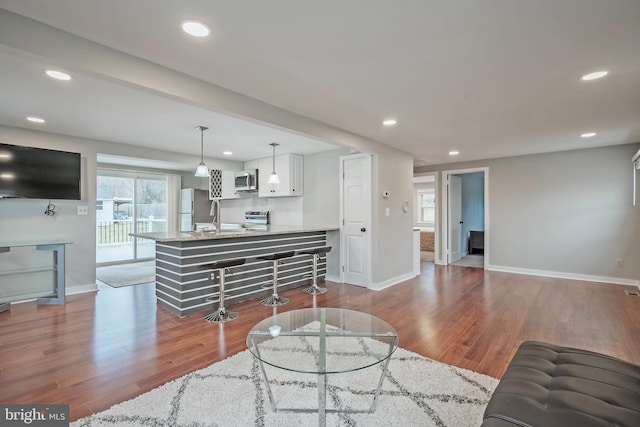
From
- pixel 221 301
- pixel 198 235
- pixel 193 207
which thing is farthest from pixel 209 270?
pixel 193 207

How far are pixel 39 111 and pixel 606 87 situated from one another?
567cm

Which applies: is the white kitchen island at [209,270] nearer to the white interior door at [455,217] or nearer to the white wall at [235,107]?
the white wall at [235,107]

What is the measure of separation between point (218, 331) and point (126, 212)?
210 inches

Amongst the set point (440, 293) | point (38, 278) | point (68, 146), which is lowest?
point (440, 293)

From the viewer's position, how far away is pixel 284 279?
469 centimetres

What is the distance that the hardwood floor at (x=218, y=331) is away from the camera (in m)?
2.21

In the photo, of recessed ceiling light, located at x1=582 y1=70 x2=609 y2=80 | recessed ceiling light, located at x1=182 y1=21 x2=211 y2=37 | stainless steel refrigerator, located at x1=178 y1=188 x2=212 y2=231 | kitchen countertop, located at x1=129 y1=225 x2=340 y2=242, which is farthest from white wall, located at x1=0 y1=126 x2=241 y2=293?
recessed ceiling light, located at x1=582 y1=70 x2=609 y2=80

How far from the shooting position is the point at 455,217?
7.24 m

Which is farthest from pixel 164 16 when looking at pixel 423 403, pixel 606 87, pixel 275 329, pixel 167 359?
pixel 606 87

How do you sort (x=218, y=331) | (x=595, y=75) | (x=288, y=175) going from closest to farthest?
(x=595, y=75)
(x=218, y=331)
(x=288, y=175)

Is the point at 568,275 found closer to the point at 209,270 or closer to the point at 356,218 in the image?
the point at 356,218

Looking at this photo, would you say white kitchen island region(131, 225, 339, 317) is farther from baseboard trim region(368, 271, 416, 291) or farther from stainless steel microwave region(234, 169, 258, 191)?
stainless steel microwave region(234, 169, 258, 191)

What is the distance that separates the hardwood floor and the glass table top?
0.57 m

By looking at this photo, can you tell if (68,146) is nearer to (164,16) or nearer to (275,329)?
(164,16)
